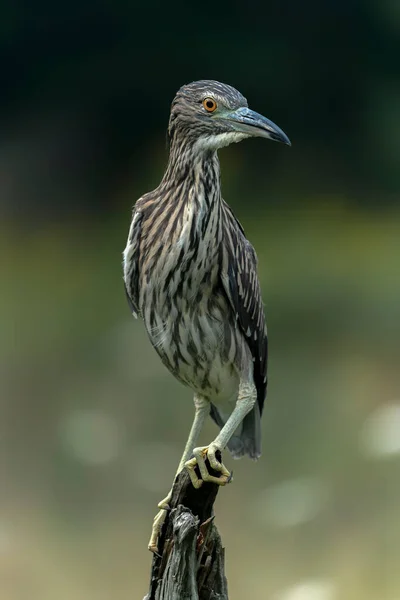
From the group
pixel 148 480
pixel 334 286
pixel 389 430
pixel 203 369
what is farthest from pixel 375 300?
pixel 203 369

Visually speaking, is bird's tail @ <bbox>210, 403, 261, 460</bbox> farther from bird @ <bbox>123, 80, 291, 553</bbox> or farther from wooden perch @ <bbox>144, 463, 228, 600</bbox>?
wooden perch @ <bbox>144, 463, 228, 600</bbox>

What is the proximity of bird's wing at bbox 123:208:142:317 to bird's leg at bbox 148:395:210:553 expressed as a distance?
0.45 meters

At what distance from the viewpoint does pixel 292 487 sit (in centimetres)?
489

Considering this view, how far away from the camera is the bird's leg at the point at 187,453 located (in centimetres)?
266

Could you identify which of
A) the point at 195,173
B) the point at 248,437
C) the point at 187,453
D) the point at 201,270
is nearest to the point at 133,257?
the point at 201,270

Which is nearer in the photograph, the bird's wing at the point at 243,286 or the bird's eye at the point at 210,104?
the bird's eye at the point at 210,104

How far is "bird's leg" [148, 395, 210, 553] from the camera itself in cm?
266

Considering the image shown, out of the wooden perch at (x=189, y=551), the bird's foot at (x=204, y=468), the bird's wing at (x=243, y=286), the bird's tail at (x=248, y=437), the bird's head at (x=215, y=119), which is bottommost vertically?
the wooden perch at (x=189, y=551)

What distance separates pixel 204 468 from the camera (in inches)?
99.4

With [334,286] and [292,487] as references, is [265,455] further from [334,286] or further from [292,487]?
[334,286]

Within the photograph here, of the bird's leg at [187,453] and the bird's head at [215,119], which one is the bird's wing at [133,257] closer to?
Result: the bird's head at [215,119]

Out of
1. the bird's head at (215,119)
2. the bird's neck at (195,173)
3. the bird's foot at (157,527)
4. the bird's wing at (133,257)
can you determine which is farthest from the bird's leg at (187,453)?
the bird's head at (215,119)

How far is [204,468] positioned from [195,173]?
2.54 ft

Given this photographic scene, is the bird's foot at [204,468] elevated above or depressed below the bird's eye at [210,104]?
below
